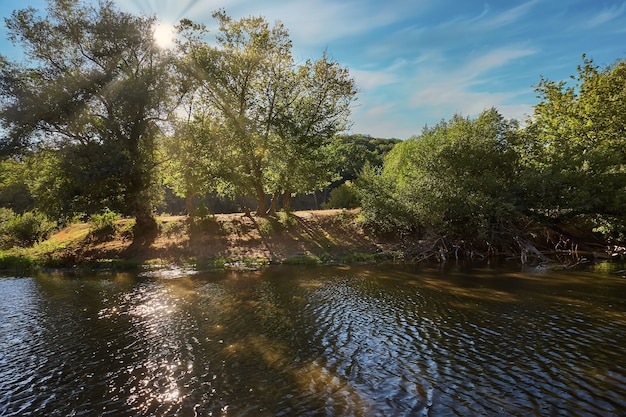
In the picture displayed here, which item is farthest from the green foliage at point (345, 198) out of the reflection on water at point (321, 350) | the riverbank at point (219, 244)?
the reflection on water at point (321, 350)

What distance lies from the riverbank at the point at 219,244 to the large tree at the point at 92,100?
3382mm

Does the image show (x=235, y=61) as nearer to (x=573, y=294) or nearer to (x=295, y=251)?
(x=295, y=251)

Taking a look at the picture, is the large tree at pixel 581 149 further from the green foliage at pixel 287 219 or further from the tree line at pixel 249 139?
the green foliage at pixel 287 219

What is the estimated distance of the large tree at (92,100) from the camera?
78.0 ft

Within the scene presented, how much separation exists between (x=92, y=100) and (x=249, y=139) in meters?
11.0

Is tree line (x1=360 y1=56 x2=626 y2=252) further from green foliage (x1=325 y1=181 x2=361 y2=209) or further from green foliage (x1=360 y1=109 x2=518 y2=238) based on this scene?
green foliage (x1=325 y1=181 x2=361 y2=209)

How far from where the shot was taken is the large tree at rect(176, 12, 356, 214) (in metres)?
29.2

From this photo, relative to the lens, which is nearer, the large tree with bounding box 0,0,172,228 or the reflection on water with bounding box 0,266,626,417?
the reflection on water with bounding box 0,266,626,417

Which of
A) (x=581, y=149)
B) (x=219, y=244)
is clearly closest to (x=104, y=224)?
(x=219, y=244)

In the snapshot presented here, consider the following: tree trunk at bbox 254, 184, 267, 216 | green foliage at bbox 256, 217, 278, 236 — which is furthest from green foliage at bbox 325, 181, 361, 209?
green foliage at bbox 256, 217, 278, 236

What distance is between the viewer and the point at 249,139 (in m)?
29.8

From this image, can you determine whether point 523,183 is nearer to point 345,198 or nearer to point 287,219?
point 287,219

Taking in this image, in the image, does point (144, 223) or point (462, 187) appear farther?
point (144, 223)

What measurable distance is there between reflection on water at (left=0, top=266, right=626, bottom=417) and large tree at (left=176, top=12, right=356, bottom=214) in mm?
15527
